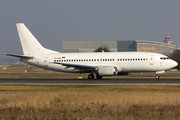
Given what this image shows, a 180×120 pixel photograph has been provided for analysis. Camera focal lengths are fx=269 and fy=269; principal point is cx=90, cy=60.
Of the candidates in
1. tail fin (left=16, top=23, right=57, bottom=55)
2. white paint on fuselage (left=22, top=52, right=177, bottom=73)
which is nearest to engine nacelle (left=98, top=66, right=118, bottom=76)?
white paint on fuselage (left=22, top=52, right=177, bottom=73)

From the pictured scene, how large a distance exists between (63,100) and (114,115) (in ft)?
18.3

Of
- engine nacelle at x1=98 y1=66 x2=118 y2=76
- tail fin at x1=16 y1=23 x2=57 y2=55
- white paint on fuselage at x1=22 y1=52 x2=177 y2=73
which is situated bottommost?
engine nacelle at x1=98 y1=66 x2=118 y2=76

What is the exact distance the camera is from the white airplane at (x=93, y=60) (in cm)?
3984

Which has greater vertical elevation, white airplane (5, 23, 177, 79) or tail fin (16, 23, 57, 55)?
tail fin (16, 23, 57, 55)

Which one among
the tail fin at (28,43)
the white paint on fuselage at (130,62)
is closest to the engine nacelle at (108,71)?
the white paint on fuselage at (130,62)

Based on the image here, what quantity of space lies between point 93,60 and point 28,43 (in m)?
11.9

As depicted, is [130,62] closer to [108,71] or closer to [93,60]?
[108,71]

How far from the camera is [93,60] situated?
137ft

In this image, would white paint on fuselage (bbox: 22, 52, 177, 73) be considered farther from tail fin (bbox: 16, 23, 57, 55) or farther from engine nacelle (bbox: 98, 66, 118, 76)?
tail fin (bbox: 16, 23, 57, 55)

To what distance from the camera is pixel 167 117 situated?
11727 mm

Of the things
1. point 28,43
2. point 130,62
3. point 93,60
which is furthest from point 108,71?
point 28,43

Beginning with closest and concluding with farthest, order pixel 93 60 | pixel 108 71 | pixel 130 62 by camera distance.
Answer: pixel 108 71 < pixel 130 62 < pixel 93 60

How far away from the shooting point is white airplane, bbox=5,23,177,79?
131 feet

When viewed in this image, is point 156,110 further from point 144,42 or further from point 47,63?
point 144,42
